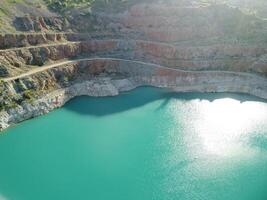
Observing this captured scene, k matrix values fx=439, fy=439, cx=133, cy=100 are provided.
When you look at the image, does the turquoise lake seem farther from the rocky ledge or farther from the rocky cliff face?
the rocky cliff face

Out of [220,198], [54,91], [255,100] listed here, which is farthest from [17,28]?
[220,198]

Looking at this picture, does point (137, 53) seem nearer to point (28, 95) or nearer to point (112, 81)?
point (112, 81)

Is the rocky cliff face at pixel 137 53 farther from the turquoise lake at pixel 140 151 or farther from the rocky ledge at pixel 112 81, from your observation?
the turquoise lake at pixel 140 151

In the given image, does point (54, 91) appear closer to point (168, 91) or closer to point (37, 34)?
point (37, 34)

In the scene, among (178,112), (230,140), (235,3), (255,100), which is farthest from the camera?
(235,3)

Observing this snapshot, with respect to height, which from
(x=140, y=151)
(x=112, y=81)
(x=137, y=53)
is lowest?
(x=140, y=151)

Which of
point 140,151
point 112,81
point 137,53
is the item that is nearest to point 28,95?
point 112,81
